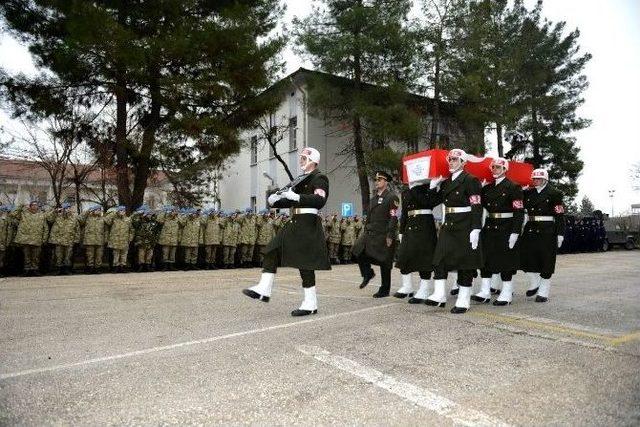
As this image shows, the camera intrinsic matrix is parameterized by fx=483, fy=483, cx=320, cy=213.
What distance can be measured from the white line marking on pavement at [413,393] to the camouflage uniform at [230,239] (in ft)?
35.1

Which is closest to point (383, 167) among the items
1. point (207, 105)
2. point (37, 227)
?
point (207, 105)

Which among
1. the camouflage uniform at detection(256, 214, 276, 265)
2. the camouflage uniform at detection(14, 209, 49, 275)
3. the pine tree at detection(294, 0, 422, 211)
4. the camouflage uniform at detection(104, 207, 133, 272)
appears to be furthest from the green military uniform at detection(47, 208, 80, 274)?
the pine tree at detection(294, 0, 422, 211)

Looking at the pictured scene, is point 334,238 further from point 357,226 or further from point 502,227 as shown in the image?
point 502,227

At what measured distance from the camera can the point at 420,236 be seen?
6.77 meters

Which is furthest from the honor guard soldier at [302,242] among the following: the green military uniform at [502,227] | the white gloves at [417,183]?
the green military uniform at [502,227]

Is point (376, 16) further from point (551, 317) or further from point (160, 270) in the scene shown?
point (551, 317)

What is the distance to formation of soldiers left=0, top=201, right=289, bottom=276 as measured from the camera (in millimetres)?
11203

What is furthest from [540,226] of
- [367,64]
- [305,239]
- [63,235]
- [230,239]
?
[367,64]

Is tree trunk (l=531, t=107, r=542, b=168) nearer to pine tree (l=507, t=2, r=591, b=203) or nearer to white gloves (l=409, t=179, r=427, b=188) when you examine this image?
pine tree (l=507, t=2, r=591, b=203)

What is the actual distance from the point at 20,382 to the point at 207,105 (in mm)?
13449

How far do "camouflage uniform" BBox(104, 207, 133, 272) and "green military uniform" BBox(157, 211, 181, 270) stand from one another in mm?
938

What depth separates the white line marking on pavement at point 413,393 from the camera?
262 cm

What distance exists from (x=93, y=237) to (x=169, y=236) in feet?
6.35

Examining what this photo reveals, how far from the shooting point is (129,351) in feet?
13.1
